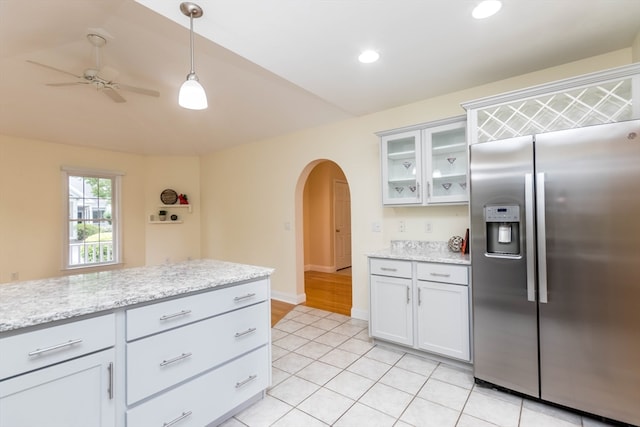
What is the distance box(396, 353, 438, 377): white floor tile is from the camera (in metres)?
2.49

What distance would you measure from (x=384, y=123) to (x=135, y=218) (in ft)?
15.6

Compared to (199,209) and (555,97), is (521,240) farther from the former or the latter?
(199,209)

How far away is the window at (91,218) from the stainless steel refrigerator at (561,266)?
5.67m

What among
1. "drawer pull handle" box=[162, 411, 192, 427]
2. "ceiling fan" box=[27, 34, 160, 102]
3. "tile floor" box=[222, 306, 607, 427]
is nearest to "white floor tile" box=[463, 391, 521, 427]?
"tile floor" box=[222, 306, 607, 427]

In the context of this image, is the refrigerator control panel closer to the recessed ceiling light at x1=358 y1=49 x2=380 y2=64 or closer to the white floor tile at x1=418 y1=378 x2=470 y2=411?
the white floor tile at x1=418 y1=378 x2=470 y2=411

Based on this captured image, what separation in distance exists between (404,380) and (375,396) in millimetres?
330

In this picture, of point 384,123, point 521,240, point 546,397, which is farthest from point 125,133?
point 546,397

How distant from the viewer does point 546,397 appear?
77.2 inches

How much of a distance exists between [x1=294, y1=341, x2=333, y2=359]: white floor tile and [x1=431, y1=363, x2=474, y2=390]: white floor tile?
3.18 ft

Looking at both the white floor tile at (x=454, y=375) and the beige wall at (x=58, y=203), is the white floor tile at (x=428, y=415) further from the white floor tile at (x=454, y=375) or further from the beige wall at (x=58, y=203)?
the beige wall at (x=58, y=203)

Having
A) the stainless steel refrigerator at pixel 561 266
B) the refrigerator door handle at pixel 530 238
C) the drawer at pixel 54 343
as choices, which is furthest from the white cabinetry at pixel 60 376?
the refrigerator door handle at pixel 530 238

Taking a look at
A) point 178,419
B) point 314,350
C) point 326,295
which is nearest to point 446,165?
point 314,350

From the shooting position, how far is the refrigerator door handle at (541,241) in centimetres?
195

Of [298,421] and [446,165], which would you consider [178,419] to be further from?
[446,165]
